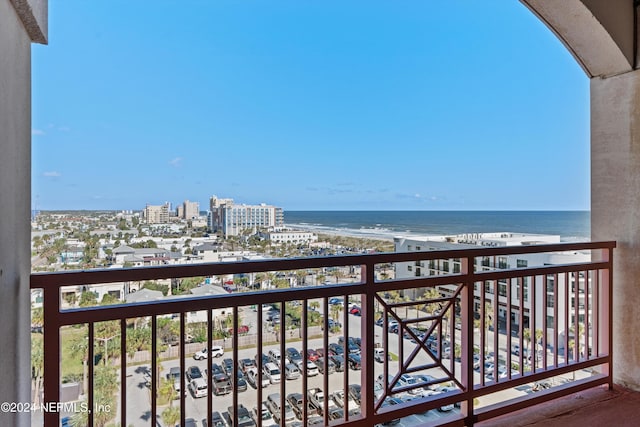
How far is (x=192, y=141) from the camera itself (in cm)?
636

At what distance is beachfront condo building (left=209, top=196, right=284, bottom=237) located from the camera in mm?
2465

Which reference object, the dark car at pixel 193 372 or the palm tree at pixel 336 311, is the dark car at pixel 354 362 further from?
the dark car at pixel 193 372

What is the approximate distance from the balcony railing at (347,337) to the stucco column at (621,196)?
9 centimetres

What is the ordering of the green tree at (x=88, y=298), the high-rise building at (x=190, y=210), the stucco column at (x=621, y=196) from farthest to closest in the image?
the high-rise building at (x=190, y=210) → the stucco column at (x=621, y=196) → the green tree at (x=88, y=298)

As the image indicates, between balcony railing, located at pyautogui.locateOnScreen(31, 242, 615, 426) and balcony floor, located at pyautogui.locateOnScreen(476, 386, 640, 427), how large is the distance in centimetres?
6

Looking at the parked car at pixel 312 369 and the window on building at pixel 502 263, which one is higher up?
the window on building at pixel 502 263

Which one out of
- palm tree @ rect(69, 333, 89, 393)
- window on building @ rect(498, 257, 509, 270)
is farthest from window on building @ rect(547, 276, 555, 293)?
palm tree @ rect(69, 333, 89, 393)

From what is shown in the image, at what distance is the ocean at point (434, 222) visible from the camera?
3.22 metres

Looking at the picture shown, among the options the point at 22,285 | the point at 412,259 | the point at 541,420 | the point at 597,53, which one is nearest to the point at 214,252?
the point at 22,285

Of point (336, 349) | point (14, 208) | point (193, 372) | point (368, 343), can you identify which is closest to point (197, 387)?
point (193, 372)

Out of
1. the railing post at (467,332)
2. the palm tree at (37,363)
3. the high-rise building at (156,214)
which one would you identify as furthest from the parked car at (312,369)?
the high-rise building at (156,214)

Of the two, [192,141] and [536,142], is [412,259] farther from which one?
[536,142]

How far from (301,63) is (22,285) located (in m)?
9.16

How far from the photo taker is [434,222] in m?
6.04
